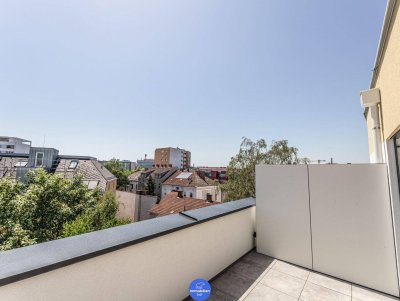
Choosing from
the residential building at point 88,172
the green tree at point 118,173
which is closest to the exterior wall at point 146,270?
the residential building at point 88,172

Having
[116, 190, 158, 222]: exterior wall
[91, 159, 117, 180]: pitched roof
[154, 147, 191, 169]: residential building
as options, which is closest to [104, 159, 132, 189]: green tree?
[91, 159, 117, 180]: pitched roof

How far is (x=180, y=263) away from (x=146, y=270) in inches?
21.0

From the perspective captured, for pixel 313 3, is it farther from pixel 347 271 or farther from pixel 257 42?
pixel 347 271

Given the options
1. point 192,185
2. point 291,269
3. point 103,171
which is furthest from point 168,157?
point 291,269

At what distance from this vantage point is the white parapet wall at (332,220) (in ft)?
9.20

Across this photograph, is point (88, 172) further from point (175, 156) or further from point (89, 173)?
point (175, 156)

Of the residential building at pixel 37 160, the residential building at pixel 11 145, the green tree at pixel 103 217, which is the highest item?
the residential building at pixel 11 145

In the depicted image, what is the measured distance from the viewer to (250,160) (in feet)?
32.1

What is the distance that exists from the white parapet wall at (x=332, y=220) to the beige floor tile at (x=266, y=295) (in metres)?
1.04

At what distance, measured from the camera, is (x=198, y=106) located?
34.2 feet

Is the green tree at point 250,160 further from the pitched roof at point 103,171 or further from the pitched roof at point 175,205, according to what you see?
the pitched roof at point 103,171

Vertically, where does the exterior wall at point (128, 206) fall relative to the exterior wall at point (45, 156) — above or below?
below

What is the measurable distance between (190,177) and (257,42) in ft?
83.7

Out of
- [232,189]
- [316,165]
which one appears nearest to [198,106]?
[232,189]
